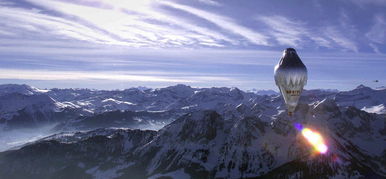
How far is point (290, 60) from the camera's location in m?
78.8

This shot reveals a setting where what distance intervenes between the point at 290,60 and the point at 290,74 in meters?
3.42

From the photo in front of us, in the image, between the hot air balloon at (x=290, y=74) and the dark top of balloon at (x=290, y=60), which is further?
the dark top of balloon at (x=290, y=60)

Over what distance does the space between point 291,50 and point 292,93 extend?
8807 millimetres

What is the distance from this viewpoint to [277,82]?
269 ft

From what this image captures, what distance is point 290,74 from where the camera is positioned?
76875 millimetres

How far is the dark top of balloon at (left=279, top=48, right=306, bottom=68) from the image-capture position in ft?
255

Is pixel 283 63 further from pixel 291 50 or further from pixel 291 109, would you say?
pixel 291 109

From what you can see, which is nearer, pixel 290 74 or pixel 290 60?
pixel 290 74

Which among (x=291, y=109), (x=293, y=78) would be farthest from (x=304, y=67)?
(x=291, y=109)

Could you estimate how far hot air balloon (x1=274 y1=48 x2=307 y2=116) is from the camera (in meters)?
77.0

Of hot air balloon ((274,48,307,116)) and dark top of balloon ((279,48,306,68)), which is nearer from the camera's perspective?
hot air balloon ((274,48,307,116))

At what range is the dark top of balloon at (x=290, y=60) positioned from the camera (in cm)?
7765

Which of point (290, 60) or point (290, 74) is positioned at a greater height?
point (290, 60)

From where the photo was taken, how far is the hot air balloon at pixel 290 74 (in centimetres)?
7700
